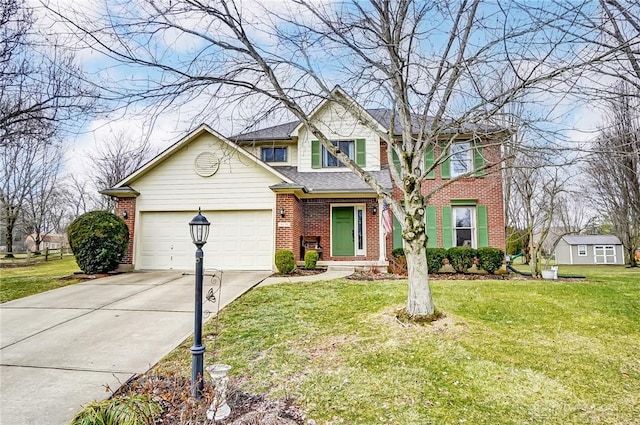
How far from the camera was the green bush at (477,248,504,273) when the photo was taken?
11523mm

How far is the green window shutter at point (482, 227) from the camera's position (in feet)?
42.8

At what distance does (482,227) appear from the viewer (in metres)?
13.1

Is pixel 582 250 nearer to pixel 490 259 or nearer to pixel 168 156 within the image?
pixel 490 259

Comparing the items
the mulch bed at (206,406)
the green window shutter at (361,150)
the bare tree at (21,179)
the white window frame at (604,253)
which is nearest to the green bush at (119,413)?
the mulch bed at (206,406)

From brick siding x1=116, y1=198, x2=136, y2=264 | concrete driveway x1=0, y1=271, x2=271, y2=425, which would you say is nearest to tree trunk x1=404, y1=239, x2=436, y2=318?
concrete driveway x1=0, y1=271, x2=271, y2=425

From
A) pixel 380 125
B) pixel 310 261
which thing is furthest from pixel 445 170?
pixel 310 261

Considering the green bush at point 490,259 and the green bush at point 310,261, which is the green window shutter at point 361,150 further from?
the green bush at point 490,259

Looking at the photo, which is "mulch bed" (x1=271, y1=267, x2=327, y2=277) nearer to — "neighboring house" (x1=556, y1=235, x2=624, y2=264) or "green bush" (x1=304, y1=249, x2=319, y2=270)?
"green bush" (x1=304, y1=249, x2=319, y2=270)

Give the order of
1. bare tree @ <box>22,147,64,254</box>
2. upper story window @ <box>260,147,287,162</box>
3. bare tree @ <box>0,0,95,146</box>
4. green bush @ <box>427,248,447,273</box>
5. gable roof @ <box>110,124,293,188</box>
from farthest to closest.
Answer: bare tree @ <box>22,147,64,254</box> → upper story window @ <box>260,147,287,162</box> → gable roof @ <box>110,124,293,188</box> → green bush @ <box>427,248,447,273</box> → bare tree @ <box>0,0,95,146</box>

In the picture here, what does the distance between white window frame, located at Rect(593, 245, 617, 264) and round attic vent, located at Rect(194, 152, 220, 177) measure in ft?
117

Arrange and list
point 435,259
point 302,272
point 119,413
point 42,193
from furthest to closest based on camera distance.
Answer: point 42,193 → point 435,259 → point 302,272 → point 119,413

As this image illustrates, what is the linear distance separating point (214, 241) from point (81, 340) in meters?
6.90

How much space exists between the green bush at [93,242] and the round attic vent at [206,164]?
3.23m

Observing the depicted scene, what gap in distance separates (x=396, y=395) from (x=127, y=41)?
5612 millimetres
